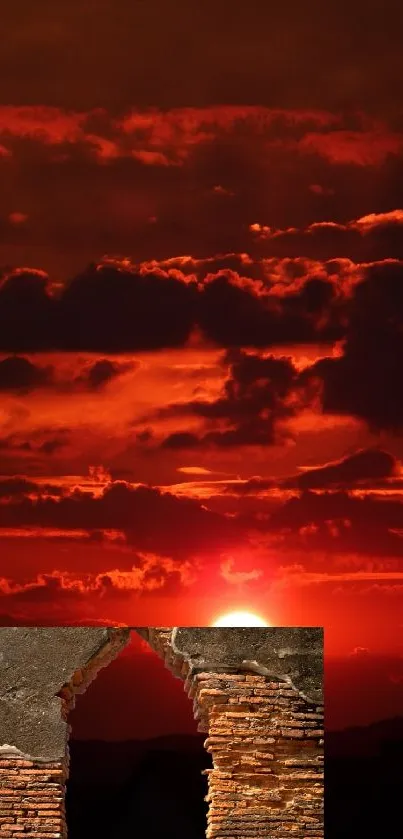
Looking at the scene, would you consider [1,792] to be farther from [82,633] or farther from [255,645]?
[255,645]

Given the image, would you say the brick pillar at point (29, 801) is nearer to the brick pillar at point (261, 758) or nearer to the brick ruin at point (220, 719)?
the brick ruin at point (220, 719)

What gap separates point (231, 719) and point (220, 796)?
46 centimetres

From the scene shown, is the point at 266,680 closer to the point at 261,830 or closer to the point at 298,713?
the point at 298,713

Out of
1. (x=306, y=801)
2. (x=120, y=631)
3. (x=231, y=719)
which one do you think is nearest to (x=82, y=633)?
(x=120, y=631)

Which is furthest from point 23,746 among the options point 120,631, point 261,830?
point 261,830

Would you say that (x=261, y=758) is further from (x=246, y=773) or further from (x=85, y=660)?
(x=85, y=660)

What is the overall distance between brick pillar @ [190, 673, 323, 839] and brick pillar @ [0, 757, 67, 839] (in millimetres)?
936

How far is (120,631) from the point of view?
32.2 ft

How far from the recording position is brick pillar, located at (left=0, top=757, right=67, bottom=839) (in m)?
9.52

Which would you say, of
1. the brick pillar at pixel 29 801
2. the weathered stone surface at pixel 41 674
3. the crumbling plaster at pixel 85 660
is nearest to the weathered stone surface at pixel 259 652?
the crumbling plaster at pixel 85 660

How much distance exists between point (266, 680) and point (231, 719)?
315 millimetres

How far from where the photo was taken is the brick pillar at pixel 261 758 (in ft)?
31.2

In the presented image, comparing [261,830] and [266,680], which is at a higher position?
[266,680]

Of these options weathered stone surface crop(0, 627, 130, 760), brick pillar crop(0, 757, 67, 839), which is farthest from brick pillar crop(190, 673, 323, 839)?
brick pillar crop(0, 757, 67, 839)
